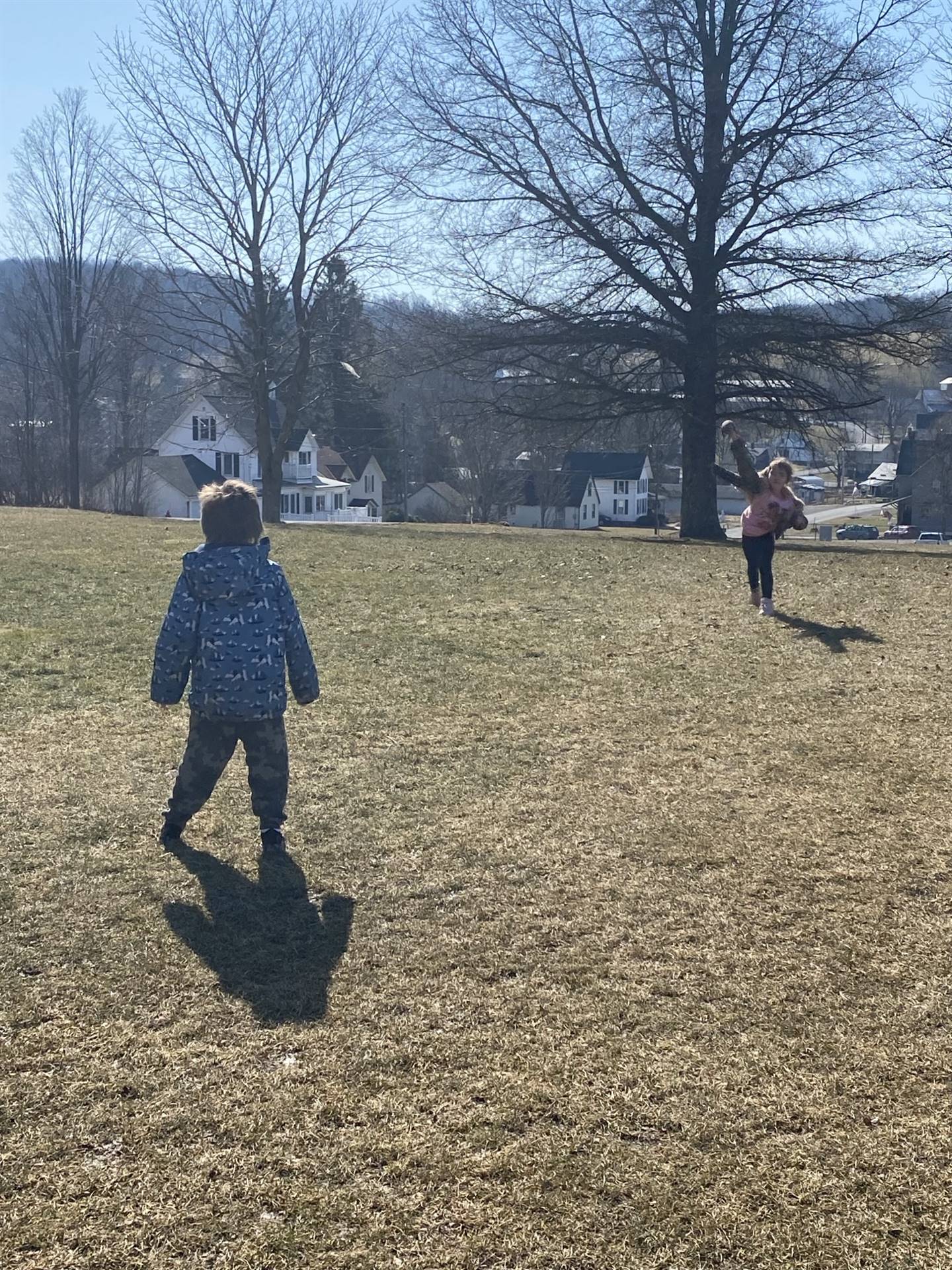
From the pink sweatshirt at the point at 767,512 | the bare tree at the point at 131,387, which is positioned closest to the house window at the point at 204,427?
the bare tree at the point at 131,387

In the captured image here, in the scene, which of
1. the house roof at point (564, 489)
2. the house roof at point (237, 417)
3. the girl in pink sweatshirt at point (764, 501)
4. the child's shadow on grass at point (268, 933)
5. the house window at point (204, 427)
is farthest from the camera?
the house roof at point (564, 489)

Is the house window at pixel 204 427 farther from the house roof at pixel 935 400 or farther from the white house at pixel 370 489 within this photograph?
the house roof at pixel 935 400

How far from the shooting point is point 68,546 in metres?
15.5

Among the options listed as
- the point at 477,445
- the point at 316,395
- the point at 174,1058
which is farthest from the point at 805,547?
the point at 477,445

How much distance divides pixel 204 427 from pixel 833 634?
199 feet

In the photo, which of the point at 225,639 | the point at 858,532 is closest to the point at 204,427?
the point at 858,532

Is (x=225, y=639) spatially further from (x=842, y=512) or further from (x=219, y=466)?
(x=842, y=512)

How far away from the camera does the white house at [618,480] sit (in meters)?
77.9

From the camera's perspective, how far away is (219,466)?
6738 centimetres

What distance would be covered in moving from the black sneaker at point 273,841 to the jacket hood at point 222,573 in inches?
37.8

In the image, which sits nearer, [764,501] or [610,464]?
[764,501]

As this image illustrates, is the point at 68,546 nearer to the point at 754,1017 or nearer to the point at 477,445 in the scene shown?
the point at 754,1017

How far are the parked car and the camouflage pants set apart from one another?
50465mm

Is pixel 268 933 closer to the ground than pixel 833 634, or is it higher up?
closer to the ground
